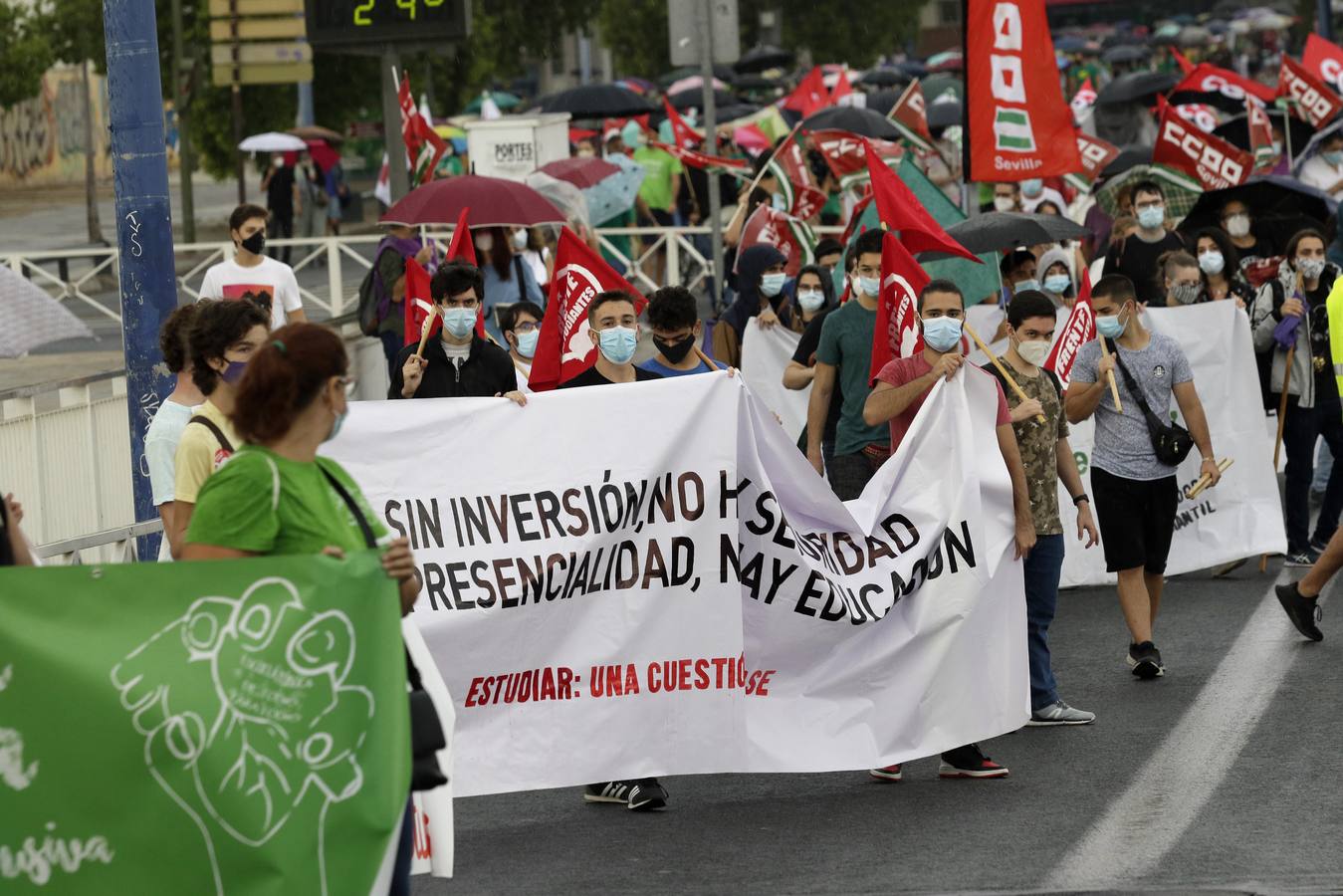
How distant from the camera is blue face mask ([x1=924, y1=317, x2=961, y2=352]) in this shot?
769cm

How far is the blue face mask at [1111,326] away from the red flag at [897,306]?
1.06 m

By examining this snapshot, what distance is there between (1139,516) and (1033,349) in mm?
1123

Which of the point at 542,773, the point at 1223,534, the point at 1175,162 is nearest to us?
the point at 542,773

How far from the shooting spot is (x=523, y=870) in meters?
6.55

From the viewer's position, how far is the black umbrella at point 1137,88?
3231 cm

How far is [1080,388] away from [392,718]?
5.01 meters

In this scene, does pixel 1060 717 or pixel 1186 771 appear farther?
pixel 1060 717

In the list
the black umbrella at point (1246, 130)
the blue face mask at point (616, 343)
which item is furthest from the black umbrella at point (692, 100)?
the blue face mask at point (616, 343)

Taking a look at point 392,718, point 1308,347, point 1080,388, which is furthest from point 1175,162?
point 392,718

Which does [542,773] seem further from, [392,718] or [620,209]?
[620,209]

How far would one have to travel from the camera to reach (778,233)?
1473 centimetres

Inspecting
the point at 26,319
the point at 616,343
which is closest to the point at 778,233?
the point at 616,343

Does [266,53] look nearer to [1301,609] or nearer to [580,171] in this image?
[580,171]

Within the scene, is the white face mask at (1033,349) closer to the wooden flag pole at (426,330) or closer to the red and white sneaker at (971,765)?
the red and white sneaker at (971,765)
